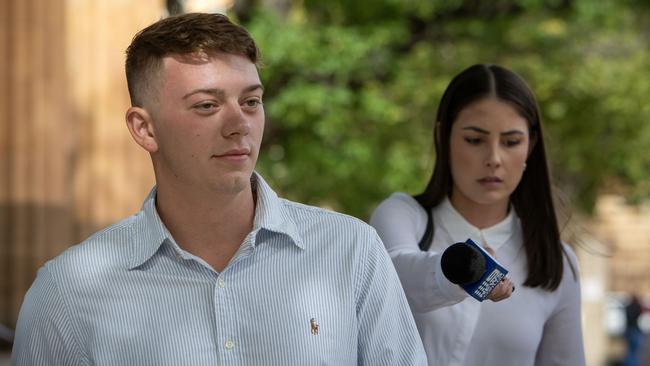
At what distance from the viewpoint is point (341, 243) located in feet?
10.1

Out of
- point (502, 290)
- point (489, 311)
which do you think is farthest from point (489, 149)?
point (502, 290)

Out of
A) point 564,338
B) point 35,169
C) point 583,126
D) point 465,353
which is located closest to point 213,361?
point 465,353

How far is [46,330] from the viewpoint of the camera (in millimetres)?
3016

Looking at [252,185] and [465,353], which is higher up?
[252,185]

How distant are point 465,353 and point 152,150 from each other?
50.4 inches

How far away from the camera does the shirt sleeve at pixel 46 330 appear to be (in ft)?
9.88

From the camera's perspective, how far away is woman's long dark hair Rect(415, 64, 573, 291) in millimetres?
4117

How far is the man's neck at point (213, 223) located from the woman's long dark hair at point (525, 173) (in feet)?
4.03

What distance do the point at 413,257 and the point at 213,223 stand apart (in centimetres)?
81

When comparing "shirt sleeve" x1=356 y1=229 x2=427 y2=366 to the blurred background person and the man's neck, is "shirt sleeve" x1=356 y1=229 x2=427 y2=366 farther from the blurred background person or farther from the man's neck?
the blurred background person

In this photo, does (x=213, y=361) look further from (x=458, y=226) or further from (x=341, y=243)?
(x=458, y=226)

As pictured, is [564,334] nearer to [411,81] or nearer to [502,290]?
[502,290]

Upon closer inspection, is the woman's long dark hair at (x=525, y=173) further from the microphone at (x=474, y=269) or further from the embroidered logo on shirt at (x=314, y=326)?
the embroidered logo on shirt at (x=314, y=326)

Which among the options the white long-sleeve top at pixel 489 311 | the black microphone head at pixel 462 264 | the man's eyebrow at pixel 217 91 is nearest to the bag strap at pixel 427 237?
the white long-sleeve top at pixel 489 311
